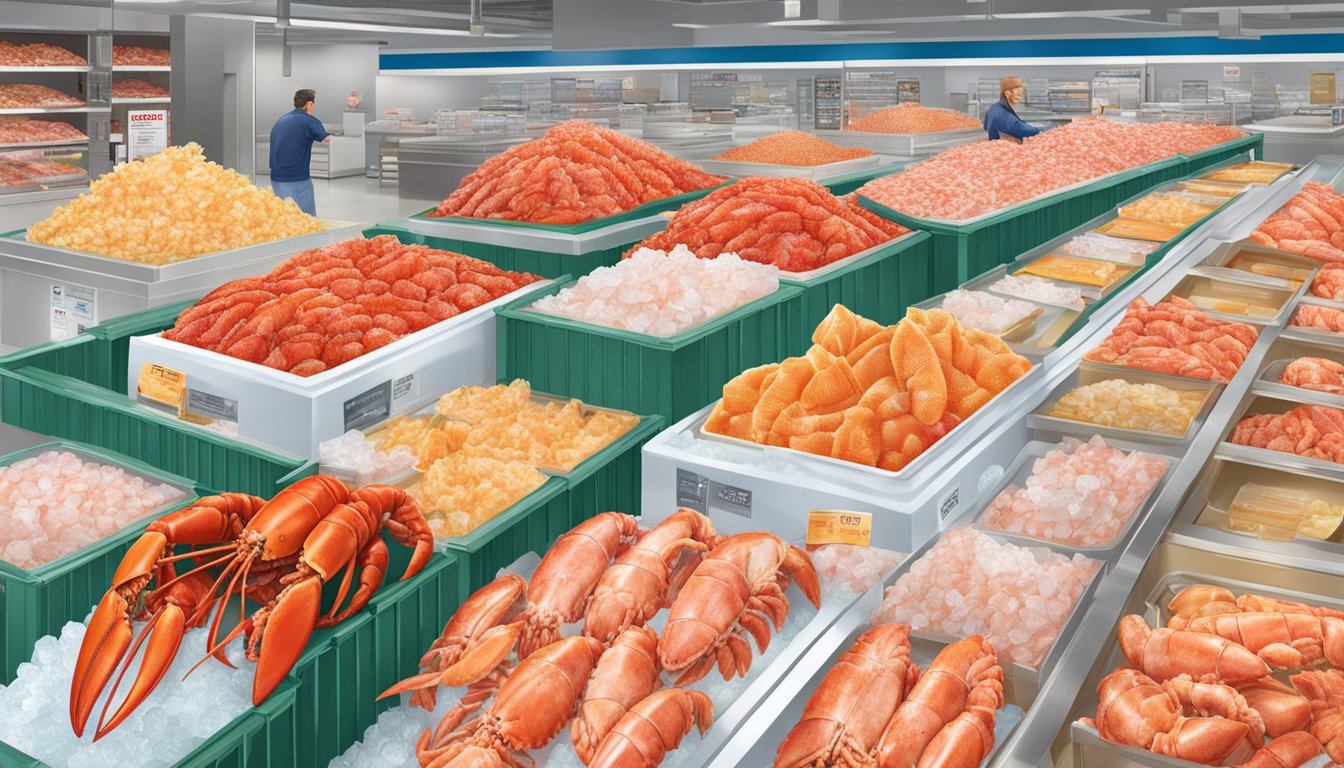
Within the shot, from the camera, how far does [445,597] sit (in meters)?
2.17

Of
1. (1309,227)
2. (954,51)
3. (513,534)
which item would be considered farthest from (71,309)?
(954,51)

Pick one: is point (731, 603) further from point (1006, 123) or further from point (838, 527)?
point (1006, 123)

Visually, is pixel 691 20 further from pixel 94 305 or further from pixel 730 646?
pixel 730 646

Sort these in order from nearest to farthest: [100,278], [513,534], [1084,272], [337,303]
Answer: [513,534] → [337,303] → [1084,272] → [100,278]

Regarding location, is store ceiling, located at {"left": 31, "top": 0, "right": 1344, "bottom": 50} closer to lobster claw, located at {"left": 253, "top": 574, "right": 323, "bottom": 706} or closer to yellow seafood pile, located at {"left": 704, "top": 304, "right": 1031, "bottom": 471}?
yellow seafood pile, located at {"left": 704, "top": 304, "right": 1031, "bottom": 471}

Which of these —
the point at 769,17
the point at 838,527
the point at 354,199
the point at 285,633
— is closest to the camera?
the point at 285,633

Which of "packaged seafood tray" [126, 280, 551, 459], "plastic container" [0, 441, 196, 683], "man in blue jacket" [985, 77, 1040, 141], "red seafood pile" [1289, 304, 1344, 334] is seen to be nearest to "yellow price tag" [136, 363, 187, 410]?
"packaged seafood tray" [126, 280, 551, 459]

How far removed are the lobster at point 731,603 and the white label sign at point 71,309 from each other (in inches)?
126

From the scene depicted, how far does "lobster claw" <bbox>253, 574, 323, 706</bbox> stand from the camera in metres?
1.76

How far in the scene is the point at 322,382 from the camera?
274cm

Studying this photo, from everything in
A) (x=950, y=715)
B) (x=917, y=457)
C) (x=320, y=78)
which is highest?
(x=320, y=78)

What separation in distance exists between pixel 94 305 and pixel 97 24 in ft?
14.3

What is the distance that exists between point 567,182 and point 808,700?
283 cm

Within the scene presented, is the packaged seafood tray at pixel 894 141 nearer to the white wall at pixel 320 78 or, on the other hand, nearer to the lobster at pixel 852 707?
the lobster at pixel 852 707
